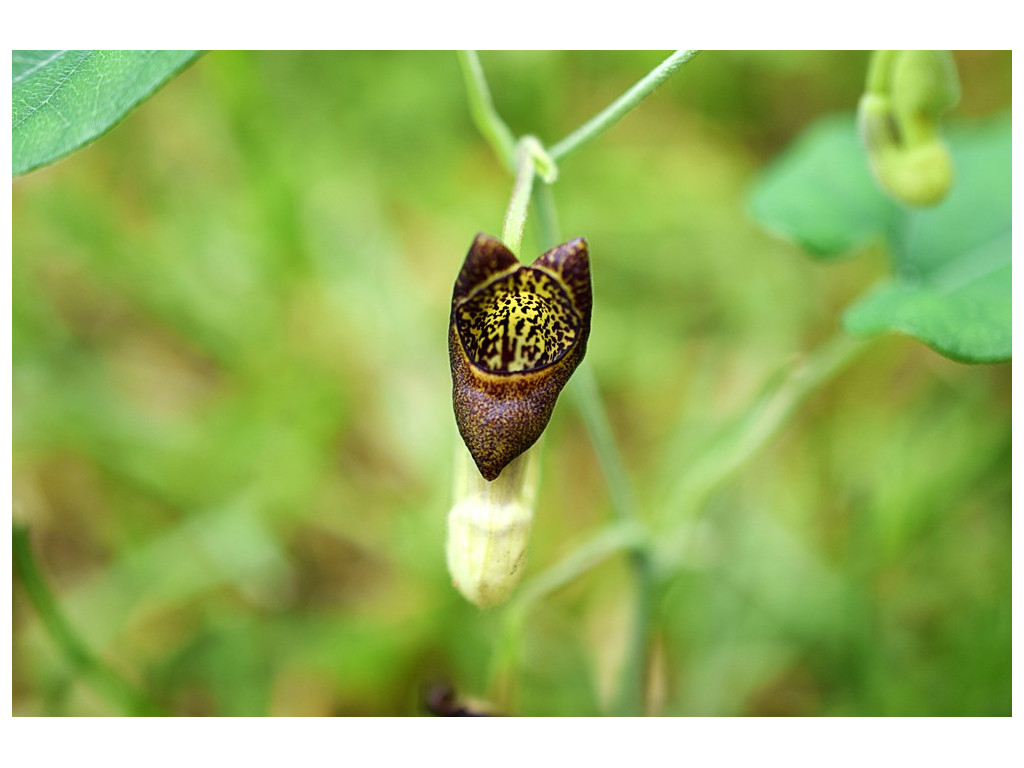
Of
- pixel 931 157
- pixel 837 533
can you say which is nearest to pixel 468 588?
pixel 931 157

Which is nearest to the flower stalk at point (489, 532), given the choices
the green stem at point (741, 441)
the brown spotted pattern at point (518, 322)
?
the brown spotted pattern at point (518, 322)

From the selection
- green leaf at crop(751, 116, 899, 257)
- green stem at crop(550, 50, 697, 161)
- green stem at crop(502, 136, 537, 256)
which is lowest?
green stem at crop(502, 136, 537, 256)

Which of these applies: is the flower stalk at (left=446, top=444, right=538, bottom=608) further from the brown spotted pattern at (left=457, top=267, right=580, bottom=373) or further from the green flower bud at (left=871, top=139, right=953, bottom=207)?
the green flower bud at (left=871, top=139, right=953, bottom=207)

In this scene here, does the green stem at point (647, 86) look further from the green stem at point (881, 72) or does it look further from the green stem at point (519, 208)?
the green stem at point (881, 72)

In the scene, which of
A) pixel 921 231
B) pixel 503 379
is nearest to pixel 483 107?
pixel 503 379

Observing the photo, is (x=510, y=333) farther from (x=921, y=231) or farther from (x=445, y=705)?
(x=921, y=231)

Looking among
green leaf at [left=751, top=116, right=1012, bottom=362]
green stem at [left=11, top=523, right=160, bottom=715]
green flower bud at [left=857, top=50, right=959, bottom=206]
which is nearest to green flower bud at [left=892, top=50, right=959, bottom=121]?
green flower bud at [left=857, top=50, right=959, bottom=206]
